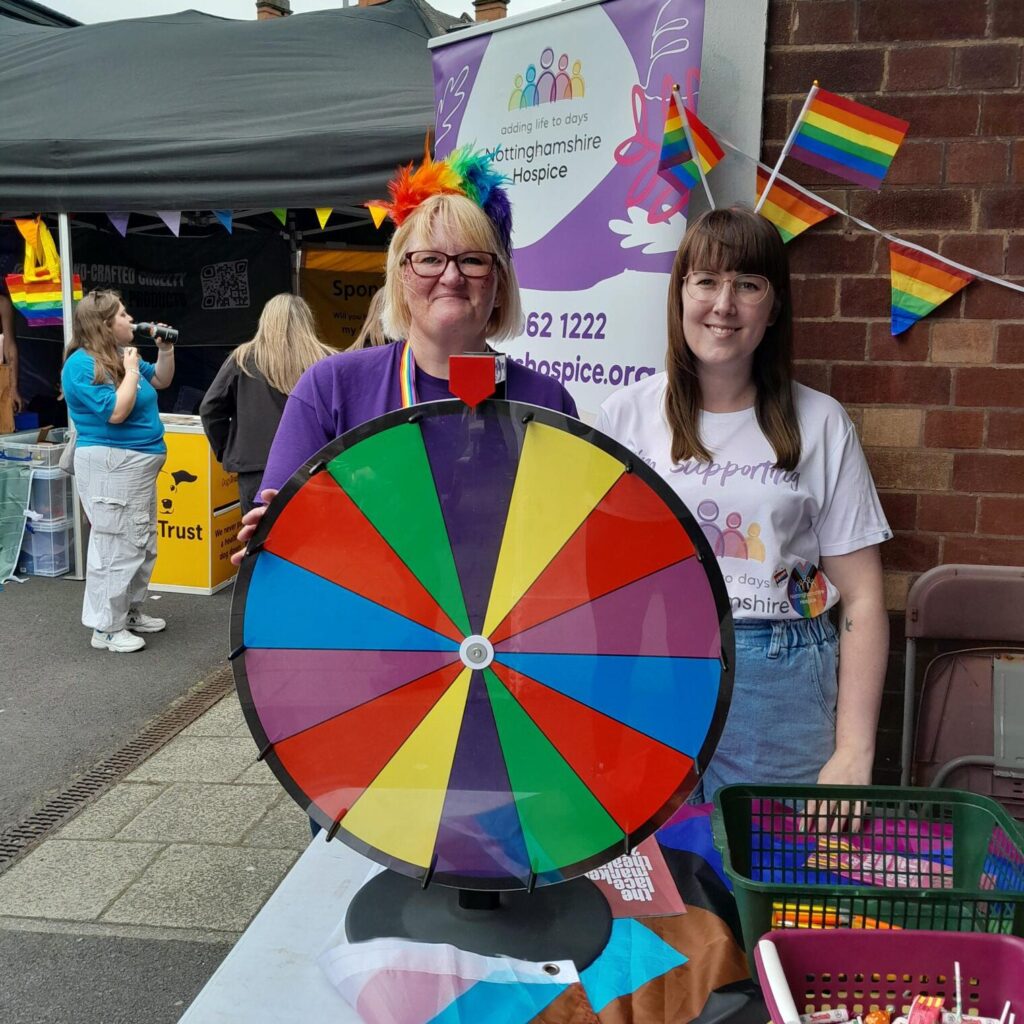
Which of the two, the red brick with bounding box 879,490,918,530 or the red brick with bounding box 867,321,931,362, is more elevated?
the red brick with bounding box 867,321,931,362

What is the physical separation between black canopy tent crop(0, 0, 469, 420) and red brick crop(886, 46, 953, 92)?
3.50 metres

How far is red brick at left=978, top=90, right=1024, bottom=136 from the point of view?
2.27 metres

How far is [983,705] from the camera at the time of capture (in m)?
2.49

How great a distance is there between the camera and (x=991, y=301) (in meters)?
2.35

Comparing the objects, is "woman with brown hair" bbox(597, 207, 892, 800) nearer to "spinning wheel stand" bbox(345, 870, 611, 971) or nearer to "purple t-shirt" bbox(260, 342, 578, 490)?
"purple t-shirt" bbox(260, 342, 578, 490)

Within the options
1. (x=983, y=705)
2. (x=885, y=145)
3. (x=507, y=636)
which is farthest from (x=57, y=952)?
(x=885, y=145)

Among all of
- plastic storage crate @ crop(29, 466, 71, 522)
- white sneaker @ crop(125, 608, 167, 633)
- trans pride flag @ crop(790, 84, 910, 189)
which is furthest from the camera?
plastic storage crate @ crop(29, 466, 71, 522)

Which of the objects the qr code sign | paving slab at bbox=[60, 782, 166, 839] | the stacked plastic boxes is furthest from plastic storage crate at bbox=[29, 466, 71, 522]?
paving slab at bbox=[60, 782, 166, 839]

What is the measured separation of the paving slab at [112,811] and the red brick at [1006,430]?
2998 millimetres

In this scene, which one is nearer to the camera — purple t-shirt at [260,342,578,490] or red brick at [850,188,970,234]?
purple t-shirt at [260,342,578,490]

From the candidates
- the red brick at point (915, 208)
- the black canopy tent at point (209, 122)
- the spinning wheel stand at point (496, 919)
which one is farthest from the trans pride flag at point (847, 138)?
the black canopy tent at point (209, 122)

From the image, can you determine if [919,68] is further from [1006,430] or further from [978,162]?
[1006,430]

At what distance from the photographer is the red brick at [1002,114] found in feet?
7.43

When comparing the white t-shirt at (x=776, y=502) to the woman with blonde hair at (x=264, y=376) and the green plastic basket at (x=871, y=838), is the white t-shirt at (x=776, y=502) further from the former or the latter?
the woman with blonde hair at (x=264, y=376)
